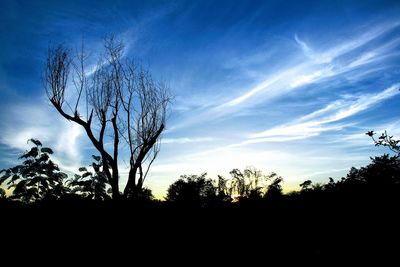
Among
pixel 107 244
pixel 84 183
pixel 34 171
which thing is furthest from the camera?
pixel 84 183

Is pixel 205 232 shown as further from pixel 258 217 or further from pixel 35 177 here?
pixel 35 177

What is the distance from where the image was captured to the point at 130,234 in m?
4.19

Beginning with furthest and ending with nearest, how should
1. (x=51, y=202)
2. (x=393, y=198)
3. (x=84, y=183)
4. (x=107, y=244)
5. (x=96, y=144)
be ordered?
(x=96, y=144) → (x=84, y=183) → (x=393, y=198) → (x=51, y=202) → (x=107, y=244)

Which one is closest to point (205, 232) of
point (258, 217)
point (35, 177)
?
point (258, 217)

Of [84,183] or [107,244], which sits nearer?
[107,244]

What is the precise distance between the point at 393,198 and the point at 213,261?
3.42 meters

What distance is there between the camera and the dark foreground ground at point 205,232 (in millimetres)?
3717

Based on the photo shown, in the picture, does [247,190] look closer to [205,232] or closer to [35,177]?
[205,232]

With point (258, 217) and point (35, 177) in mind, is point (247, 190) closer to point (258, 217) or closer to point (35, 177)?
point (258, 217)

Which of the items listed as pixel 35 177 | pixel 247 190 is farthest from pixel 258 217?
pixel 35 177

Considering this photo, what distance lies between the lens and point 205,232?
4688mm

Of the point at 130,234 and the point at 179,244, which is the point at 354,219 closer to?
the point at 179,244

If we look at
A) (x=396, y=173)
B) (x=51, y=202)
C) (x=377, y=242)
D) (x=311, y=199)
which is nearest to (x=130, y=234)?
(x=51, y=202)

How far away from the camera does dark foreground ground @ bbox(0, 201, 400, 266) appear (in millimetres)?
3717
